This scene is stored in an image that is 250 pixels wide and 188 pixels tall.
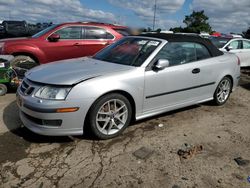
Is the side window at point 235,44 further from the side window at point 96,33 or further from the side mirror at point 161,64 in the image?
the side mirror at point 161,64

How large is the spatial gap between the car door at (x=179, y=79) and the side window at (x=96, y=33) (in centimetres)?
339

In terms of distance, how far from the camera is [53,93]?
365 cm

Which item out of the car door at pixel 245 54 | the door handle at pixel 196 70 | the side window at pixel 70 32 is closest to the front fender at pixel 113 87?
the door handle at pixel 196 70

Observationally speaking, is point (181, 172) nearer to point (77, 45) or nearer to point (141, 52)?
point (141, 52)

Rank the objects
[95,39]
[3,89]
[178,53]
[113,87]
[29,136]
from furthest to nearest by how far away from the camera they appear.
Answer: [95,39] → [3,89] → [178,53] → [29,136] → [113,87]

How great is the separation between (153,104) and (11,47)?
4303mm

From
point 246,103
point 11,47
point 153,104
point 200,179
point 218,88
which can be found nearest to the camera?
point 200,179

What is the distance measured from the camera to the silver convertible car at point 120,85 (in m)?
3.68

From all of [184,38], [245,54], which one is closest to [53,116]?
[184,38]

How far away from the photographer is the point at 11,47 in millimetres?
6957

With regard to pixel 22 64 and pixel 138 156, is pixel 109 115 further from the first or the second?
pixel 22 64

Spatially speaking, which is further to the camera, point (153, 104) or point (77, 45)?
point (77, 45)

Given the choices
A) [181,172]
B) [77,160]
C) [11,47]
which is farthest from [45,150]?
[11,47]

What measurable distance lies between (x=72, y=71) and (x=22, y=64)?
3.22 meters
